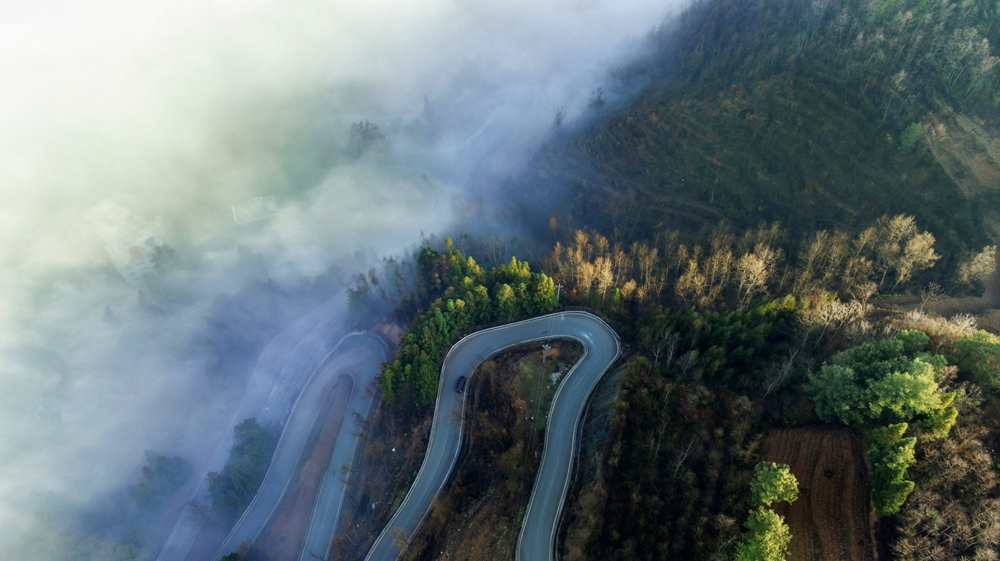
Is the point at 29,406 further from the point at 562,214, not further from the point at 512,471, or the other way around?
the point at 562,214

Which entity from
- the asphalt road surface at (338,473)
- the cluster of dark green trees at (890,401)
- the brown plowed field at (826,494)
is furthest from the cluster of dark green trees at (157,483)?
the cluster of dark green trees at (890,401)

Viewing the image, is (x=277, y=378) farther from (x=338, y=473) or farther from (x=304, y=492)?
(x=338, y=473)

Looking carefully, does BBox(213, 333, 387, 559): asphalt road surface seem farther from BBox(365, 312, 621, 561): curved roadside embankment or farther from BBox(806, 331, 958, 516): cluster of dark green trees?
BBox(806, 331, 958, 516): cluster of dark green trees

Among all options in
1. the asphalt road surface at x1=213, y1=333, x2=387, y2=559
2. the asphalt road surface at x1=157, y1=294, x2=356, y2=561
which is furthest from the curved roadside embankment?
the asphalt road surface at x1=157, y1=294, x2=356, y2=561

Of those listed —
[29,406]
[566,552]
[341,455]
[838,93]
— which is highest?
[29,406]

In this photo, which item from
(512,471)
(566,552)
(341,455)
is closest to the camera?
(566,552)

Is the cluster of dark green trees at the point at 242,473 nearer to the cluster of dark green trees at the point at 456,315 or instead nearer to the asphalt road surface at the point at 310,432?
the asphalt road surface at the point at 310,432

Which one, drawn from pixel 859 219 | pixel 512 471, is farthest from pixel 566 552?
pixel 859 219
